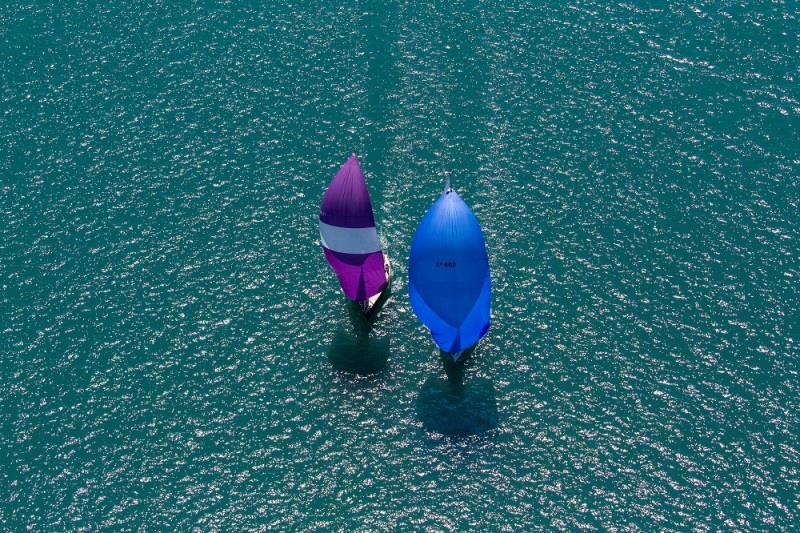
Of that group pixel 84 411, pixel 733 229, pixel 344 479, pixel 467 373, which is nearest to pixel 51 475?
pixel 84 411

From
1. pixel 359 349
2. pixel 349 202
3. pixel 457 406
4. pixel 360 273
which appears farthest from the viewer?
pixel 360 273

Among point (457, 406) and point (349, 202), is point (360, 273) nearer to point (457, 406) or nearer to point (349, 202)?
point (349, 202)

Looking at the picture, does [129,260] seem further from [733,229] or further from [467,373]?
[733,229]

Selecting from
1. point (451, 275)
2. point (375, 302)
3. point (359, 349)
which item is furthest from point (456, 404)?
point (375, 302)

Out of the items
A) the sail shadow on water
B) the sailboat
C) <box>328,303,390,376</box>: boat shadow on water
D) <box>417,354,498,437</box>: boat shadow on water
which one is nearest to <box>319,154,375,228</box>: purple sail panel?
the sailboat

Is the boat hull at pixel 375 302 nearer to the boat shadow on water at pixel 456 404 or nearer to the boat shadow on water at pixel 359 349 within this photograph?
the boat shadow on water at pixel 359 349

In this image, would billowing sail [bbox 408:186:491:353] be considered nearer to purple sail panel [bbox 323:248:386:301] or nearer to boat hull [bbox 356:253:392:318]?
purple sail panel [bbox 323:248:386:301]
